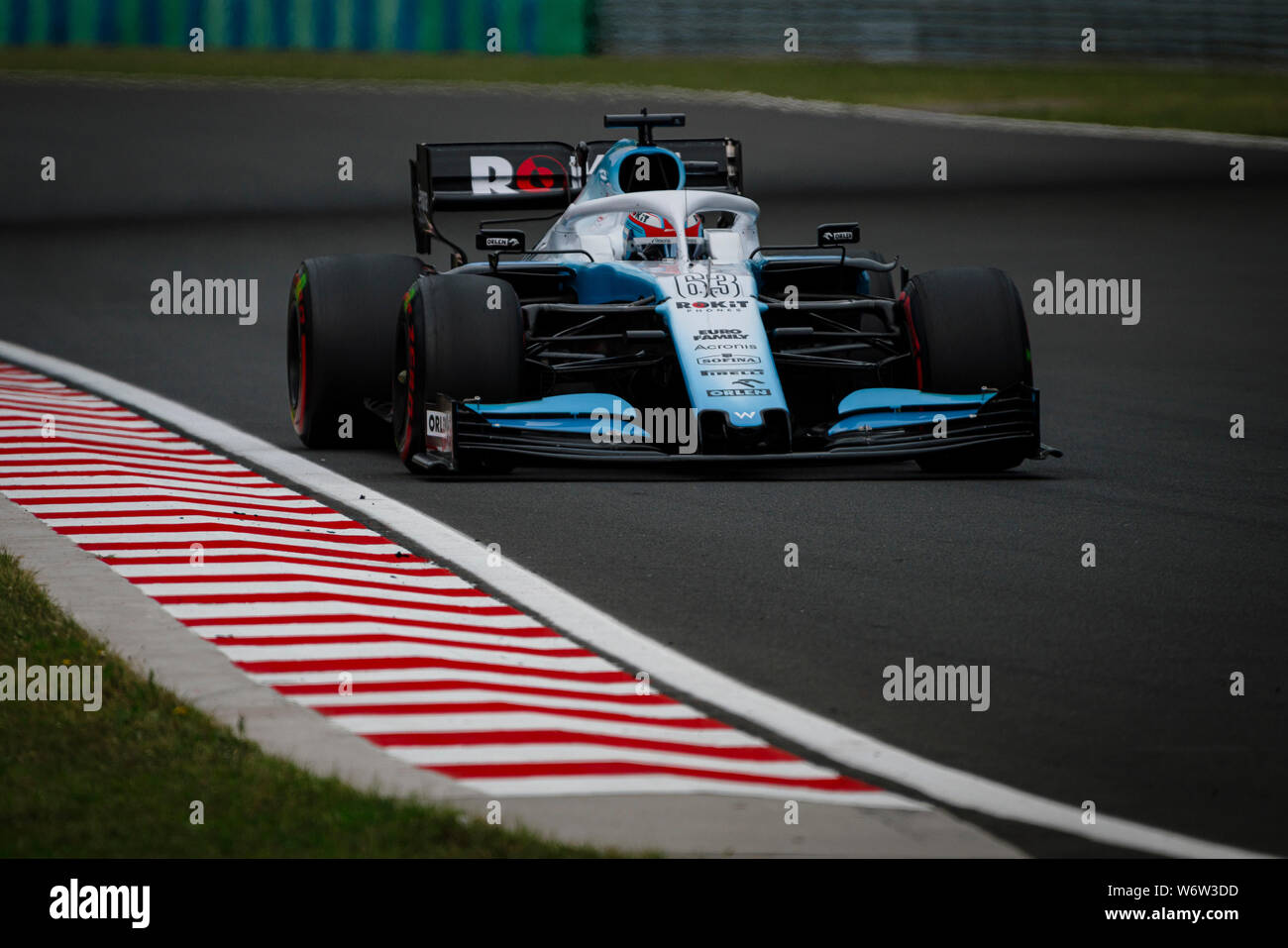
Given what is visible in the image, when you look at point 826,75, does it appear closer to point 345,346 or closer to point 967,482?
point 345,346

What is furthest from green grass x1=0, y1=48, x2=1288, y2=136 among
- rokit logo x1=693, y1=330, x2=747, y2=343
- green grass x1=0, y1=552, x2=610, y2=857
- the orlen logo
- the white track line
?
green grass x1=0, y1=552, x2=610, y2=857

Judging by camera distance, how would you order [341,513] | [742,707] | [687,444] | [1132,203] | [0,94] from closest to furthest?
[742,707] < [341,513] < [687,444] < [1132,203] < [0,94]

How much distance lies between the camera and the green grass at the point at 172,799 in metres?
4.82

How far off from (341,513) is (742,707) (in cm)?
343

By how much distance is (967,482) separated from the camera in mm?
10125

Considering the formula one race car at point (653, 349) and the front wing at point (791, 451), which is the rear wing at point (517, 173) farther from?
the front wing at point (791, 451)

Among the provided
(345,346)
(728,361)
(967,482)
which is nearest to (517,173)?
(345,346)

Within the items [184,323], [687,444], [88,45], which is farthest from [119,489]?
[88,45]

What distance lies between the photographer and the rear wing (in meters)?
12.4

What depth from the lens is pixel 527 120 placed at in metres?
29.6

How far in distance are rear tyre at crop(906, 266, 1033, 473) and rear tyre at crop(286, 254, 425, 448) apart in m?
2.75

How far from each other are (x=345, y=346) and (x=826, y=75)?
2644 cm

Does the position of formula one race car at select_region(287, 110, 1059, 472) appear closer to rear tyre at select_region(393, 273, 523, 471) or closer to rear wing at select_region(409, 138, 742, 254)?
rear tyre at select_region(393, 273, 523, 471)
